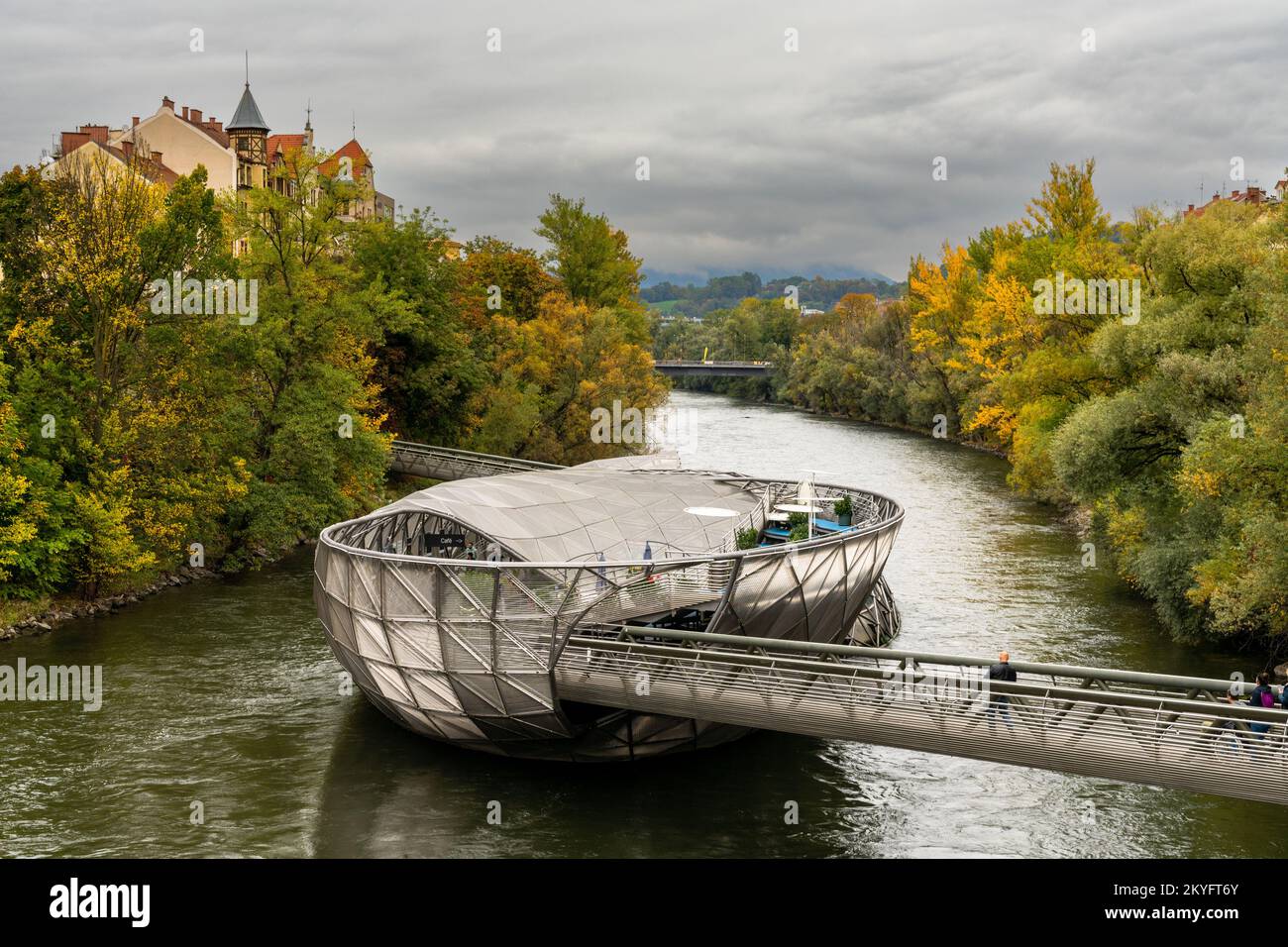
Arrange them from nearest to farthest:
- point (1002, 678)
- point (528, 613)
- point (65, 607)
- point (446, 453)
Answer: point (1002, 678)
point (528, 613)
point (65, 607)
point (446, 453)

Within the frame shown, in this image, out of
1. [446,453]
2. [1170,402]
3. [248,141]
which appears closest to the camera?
[1170,402]

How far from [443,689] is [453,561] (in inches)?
106

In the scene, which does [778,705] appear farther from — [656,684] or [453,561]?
[453,561]

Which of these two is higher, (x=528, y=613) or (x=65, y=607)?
(x=528, y=613)

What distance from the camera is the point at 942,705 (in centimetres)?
1908

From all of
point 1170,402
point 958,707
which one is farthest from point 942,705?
point 1170,402

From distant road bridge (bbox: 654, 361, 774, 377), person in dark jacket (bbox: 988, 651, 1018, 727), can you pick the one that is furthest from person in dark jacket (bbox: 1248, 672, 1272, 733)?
distant road bridge (bbox: 654, 361, 774, 377)

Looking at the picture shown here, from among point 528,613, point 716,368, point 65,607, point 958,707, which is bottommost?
point 65,607

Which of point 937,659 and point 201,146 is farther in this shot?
point 201,146

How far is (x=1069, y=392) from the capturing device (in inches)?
1837

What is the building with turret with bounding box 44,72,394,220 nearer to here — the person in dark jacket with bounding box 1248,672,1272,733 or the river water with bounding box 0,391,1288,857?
the river water with bounding box 0,391,1288,857

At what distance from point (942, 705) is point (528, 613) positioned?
738 centimetres

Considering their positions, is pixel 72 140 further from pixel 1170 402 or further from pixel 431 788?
pixel 1170 402

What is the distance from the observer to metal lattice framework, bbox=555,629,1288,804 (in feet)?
56.7
